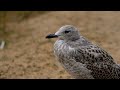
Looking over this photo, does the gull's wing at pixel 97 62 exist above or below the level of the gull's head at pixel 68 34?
below

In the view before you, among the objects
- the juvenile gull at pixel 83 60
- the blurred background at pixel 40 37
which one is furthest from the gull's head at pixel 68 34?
the blurred background at pixel 40 37

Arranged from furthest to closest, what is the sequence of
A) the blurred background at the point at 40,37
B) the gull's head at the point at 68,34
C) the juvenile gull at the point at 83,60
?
the blurred background at the point at 40,37 → the gull's head at the point at 68,34 → the juvenile gull at the point at 83,60

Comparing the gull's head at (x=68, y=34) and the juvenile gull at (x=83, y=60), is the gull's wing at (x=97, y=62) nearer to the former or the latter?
the juvenile gull at (x=83, y=60)

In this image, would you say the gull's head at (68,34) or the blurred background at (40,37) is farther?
the blurred background at (40,37)

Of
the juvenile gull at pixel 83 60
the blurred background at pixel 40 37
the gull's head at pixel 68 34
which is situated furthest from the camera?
the blurred background at pixel 40 37

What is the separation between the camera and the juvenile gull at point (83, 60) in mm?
5875

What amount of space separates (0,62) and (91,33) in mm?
2684

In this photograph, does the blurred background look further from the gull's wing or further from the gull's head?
the gull's wing

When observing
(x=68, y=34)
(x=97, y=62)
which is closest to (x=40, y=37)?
(x=68, y=34)

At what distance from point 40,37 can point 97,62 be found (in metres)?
4.12

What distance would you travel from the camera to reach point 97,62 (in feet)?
19.8

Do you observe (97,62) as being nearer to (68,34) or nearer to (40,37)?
(68,34)
